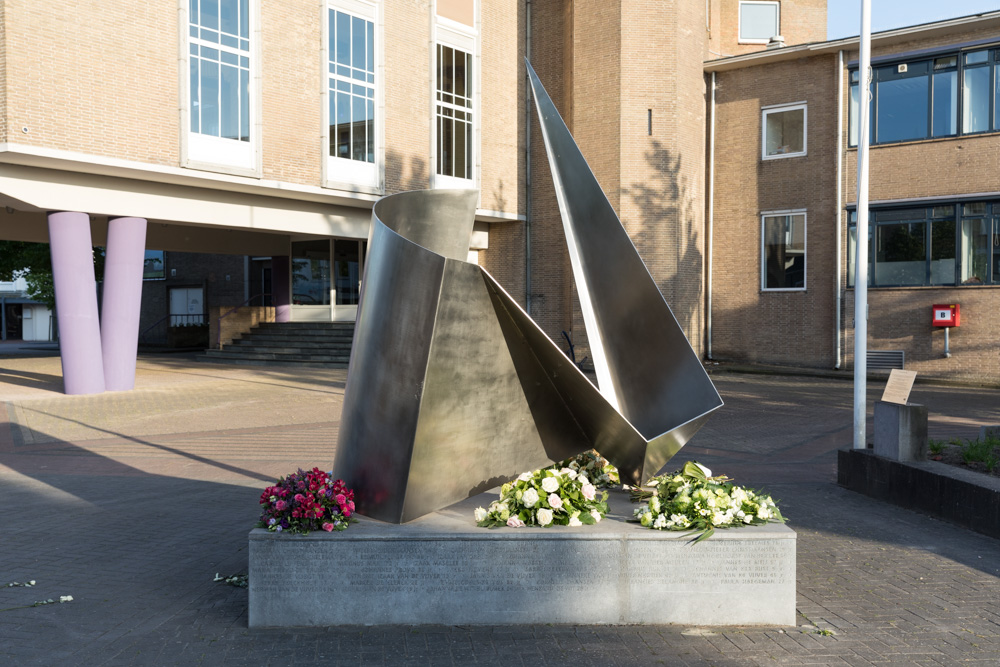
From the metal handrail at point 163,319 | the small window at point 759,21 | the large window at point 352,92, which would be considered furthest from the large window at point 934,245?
the metal handrail at point 163,319

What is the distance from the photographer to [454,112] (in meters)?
24.5

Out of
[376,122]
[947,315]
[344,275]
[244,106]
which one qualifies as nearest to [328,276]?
[344,275]

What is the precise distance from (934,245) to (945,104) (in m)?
3.81

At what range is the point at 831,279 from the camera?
24.7 metres

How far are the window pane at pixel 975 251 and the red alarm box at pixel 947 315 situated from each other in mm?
811

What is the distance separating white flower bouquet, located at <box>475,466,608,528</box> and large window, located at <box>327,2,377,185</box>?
56.3 ft

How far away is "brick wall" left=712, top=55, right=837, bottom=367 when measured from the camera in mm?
24891

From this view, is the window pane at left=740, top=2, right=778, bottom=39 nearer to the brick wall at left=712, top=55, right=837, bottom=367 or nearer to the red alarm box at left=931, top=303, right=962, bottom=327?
the brick wall at left=712, top=55, right=837, bottom=367

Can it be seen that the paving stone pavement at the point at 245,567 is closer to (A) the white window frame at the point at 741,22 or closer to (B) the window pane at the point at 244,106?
(B) the window pane at the point at 244,106

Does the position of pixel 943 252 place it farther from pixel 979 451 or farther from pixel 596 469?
pixel 596 469

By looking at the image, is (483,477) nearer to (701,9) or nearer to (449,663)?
(449,663)

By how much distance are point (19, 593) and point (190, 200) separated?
15339 millimetres

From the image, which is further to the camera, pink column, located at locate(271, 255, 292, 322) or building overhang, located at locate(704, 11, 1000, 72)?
pink column, located at locate(271, 255, 292, 322)

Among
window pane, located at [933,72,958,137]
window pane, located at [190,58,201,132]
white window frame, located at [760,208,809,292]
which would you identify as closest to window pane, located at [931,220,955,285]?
window pane, located at [933,72,958,137]
